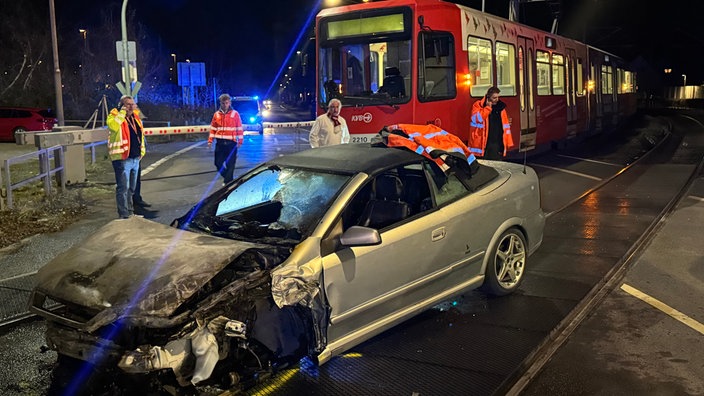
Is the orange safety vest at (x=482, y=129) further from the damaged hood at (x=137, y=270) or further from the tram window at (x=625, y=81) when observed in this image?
the tram window at (x=625, y=81)

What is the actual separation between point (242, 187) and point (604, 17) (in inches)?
1855

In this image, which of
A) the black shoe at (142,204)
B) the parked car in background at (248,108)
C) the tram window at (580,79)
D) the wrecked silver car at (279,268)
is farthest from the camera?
the parked car in background at (248,108)

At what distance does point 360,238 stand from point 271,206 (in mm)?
1258

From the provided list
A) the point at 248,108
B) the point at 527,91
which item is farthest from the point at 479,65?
the point at 248,108

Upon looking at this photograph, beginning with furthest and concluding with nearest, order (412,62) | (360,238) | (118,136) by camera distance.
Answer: (412,62) < (118,136) < (360,238)

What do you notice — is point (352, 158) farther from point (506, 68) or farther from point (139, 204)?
point (506, 68)

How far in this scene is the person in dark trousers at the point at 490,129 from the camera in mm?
9461

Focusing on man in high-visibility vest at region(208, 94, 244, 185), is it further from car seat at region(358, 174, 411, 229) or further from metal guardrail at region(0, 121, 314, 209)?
car seat at region(358, 174, 411, 229)

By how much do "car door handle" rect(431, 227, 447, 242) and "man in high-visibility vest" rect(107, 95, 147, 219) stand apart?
218 inches

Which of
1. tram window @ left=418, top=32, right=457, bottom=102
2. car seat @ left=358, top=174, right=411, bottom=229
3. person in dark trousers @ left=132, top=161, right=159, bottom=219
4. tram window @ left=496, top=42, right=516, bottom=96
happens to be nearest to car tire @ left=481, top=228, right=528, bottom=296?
car seat @ left=358, top=174, right=411, bottom=229

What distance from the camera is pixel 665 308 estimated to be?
5.09 metres

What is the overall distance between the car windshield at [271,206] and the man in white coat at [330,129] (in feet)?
11.1

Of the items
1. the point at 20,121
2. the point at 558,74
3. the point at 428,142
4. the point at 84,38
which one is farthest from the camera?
the point at 84,38

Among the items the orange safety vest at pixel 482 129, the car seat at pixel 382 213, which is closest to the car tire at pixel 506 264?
the car seat at pixel 382 213
